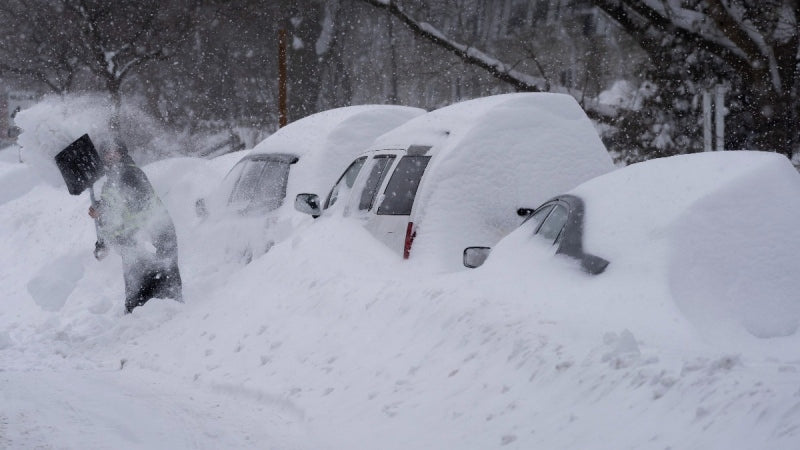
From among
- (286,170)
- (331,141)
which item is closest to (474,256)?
(331,141)

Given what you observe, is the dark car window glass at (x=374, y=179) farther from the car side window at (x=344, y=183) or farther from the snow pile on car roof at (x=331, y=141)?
the snow pile on car roof at (x=331, y=141)

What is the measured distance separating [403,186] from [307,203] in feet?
6.11

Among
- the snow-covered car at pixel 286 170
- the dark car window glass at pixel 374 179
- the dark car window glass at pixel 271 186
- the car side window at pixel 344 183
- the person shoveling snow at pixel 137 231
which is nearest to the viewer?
the dark car window glass at pixel 374 179

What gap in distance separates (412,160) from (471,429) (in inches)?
172

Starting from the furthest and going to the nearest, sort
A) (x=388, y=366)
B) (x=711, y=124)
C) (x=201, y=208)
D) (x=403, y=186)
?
(x=201, y=208) < (x=711, y=124) < (x=403, y=186) < (x=388, y=366)

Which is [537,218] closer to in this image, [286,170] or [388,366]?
[388,366]

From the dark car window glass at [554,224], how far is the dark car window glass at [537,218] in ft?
0.29

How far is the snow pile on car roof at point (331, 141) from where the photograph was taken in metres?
12.5

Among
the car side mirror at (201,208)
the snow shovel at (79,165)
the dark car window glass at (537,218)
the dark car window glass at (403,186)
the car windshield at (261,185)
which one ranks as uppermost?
the dark car window glass at (537,218)

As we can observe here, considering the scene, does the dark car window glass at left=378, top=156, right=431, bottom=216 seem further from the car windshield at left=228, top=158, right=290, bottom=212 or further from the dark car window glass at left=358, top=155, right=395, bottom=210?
the car windshield at left=228, top=158, right=290, bottom=212

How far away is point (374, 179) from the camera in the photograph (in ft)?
32.4

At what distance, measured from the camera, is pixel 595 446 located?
4.16m

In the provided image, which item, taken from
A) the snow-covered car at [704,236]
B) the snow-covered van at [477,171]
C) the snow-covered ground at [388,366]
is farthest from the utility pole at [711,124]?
the snow-covered car at [704,236]

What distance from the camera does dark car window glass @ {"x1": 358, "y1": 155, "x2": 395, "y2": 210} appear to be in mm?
9656
